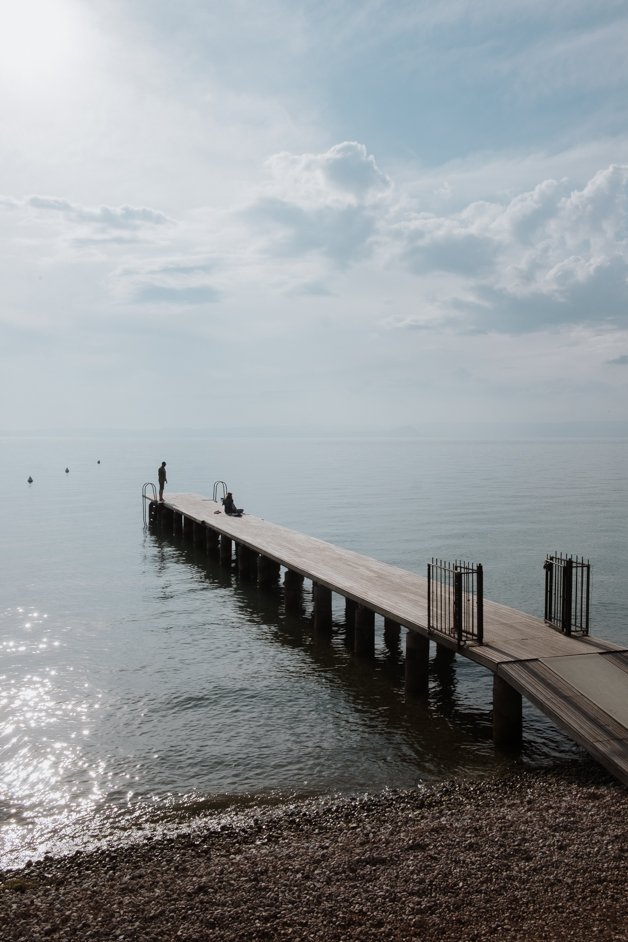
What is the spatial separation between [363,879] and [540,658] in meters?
5.53

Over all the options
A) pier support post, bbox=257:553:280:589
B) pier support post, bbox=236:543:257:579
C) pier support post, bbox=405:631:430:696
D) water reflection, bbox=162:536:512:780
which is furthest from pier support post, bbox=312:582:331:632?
pier support post, bbox=236:543:257:579

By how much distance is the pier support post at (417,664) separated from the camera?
50.1 feet

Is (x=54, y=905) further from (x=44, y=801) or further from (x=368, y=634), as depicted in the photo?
(x=368, y=634)

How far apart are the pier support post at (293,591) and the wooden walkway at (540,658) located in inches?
79.2

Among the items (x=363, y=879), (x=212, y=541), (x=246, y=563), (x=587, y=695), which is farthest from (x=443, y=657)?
(x=212, y=541)

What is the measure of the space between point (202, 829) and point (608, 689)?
6332 millimetres

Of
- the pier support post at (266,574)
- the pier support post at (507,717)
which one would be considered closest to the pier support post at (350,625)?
the pier support post at (266,574)

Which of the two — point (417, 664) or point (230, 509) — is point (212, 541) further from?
point (417, 664)

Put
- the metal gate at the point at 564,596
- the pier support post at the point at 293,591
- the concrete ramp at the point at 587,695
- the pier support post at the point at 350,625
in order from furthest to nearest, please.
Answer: the pier support post at the point at 293,591 → the pier support post at the point at 350,625 → the metal gate at the point at 564,596 → the concrete ramp at the point at 587,695

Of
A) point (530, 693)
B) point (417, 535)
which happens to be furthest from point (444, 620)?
point (417, 535)

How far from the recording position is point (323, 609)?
20281 millimetres

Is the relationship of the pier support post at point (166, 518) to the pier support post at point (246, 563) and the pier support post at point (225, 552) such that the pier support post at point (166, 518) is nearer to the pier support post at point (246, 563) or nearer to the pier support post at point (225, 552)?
the pier support post at point (225, 552)

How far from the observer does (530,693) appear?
11.5m

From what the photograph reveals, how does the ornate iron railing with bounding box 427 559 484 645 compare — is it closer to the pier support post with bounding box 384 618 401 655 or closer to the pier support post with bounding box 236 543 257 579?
the pier support post with bounding box 384 618 401 655
